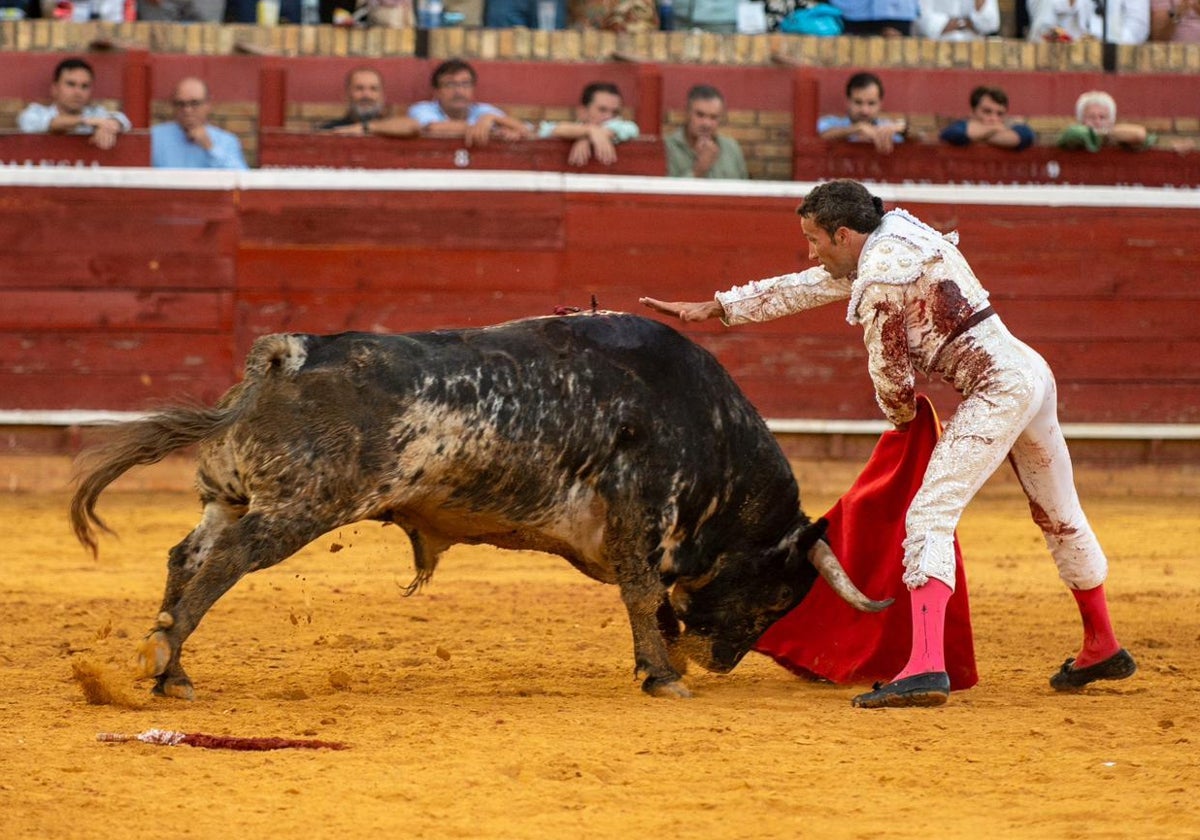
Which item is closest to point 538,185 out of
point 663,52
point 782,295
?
point 663,52

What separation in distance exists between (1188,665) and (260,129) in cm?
553

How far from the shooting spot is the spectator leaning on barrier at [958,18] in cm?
1007

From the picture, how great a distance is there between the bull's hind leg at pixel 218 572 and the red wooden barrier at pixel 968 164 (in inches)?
215

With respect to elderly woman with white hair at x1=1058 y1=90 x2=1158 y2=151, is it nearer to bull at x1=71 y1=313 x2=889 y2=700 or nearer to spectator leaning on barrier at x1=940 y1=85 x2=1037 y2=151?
spectator leaning on barrier at x1=940 y1=85 x2=1037 y2=151

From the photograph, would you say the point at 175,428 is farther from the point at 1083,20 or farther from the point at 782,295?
the point at 1083,20

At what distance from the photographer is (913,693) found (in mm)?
4238

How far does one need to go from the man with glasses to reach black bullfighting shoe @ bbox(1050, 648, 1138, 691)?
15.9 feet

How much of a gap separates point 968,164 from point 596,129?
1951 millimetres

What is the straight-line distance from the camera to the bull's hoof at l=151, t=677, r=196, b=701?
13.6 feet

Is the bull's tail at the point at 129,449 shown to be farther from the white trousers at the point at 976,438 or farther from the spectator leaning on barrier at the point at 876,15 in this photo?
the spectator leaning on barrier at the point at 876,15

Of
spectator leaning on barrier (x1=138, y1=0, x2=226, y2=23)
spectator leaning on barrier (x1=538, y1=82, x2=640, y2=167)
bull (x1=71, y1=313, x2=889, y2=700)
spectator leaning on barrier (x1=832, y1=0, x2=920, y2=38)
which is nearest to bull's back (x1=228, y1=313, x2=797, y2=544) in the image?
bull (x1=71, y1=313, x2=889, y2=700)

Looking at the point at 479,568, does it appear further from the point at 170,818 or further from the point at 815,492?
the point at 170,818

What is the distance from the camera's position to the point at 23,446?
28.0ft

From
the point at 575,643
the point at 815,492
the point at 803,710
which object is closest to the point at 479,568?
the point at 575,643
